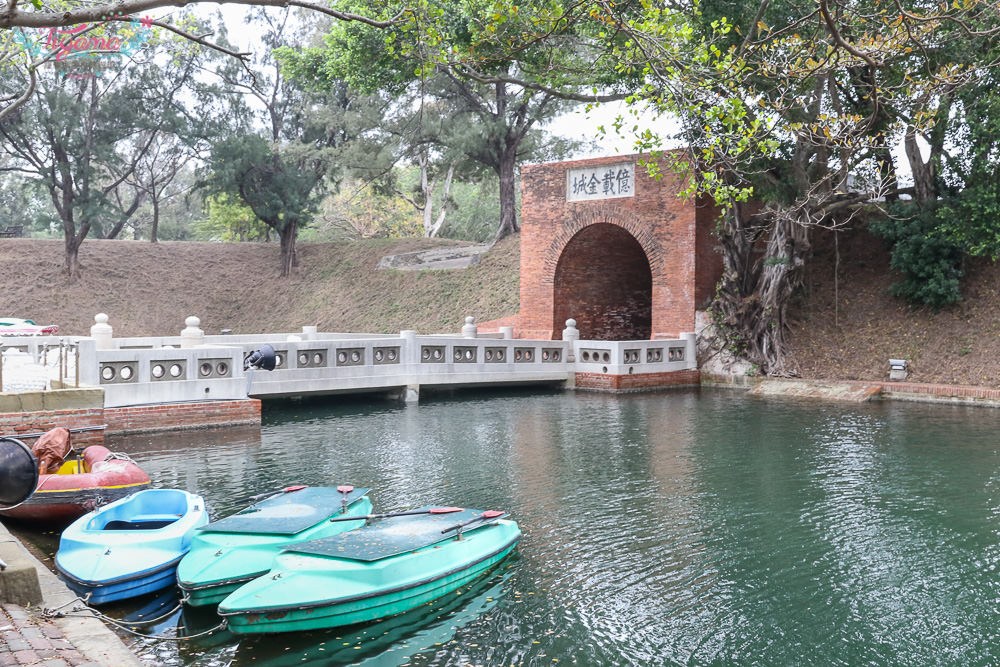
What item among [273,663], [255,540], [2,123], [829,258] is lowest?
[273,663]

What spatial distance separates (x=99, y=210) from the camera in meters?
31.2

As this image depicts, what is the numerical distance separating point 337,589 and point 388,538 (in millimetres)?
841

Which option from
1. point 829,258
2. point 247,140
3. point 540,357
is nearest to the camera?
point 540,357

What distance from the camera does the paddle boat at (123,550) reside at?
595 centimetres

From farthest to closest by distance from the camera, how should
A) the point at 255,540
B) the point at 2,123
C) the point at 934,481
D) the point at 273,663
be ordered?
the point at 2,123 → the point at 934,481 → the point at 255,540 → the point at 273,663

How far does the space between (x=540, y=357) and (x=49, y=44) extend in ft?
37.9

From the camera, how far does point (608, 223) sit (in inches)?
911

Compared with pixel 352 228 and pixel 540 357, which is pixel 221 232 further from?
pixel 540 357

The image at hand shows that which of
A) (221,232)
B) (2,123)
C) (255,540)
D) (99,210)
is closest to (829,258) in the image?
(255,540)

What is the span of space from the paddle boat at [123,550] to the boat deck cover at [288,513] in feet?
0.91

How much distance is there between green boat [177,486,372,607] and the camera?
5.88m

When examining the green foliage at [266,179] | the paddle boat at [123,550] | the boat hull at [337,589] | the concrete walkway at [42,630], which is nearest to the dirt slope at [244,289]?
the green foliage at [266,179]

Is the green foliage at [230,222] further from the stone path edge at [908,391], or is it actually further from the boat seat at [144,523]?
the boat seat at [144,523]

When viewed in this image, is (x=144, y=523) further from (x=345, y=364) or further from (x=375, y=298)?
(x=375, y=298)
